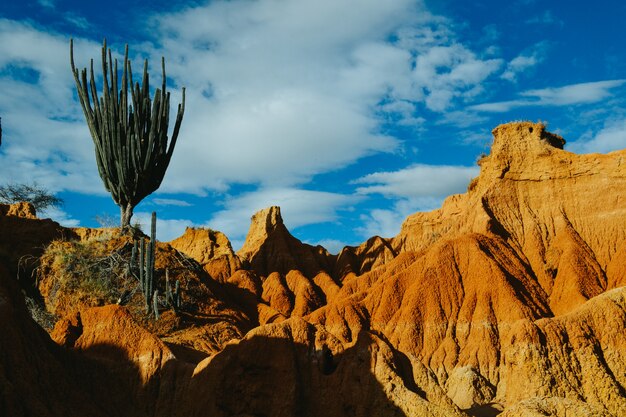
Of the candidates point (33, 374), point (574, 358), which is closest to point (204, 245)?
point (574, 358)

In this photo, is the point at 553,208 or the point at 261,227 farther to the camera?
the point at 261,227

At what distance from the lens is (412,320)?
58.2 m

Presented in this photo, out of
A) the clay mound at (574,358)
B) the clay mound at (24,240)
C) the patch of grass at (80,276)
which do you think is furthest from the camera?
the clay mound at (24,240)

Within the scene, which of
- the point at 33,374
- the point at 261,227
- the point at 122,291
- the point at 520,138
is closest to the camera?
the point at 33,374

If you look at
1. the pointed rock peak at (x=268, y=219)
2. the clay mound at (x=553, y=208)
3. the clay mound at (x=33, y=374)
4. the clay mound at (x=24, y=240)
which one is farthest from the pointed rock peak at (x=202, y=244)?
the clay mound at (x=33, y=374)

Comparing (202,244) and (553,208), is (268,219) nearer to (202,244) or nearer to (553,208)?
(202,244)

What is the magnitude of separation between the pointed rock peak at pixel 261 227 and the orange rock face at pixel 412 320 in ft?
0.85

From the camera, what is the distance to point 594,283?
59906mm

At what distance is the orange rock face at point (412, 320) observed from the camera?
25.2m

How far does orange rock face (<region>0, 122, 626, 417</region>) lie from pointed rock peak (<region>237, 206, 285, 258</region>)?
0.85ft

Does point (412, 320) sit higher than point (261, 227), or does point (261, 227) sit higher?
point (261, 227)

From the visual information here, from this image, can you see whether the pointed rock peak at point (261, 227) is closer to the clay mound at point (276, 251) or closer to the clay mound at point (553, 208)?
the clay mound at point (276, 251)

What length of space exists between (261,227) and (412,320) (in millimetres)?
38185

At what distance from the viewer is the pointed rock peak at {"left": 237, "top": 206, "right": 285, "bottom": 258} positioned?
91.4 metres
